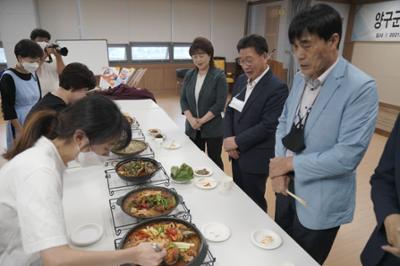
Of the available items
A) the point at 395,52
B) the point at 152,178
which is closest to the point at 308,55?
the point at 152,178

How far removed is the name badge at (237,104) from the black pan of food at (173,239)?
110 centimetres

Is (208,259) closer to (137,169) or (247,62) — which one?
(137,169)

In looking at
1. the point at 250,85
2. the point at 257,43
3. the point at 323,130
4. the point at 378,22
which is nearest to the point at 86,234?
the point at 323,130

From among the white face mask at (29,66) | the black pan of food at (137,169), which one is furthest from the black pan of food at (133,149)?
the white face mask at (29,66)

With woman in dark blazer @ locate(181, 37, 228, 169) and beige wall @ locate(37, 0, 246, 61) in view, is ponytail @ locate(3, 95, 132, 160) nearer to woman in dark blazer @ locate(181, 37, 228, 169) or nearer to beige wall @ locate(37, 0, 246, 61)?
woman in dark blazer @ locate(181, 37, 228, 169)

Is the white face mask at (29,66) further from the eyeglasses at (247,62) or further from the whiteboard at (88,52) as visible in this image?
the whiteboard at (88,52)

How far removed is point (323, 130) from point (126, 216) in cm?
102

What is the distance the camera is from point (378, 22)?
508 centimetres

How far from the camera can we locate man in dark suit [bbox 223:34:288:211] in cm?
188

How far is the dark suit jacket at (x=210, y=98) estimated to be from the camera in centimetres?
258

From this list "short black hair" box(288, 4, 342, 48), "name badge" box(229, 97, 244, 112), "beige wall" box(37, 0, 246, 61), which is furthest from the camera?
"beige wall" box(37, 0, 246, 61)

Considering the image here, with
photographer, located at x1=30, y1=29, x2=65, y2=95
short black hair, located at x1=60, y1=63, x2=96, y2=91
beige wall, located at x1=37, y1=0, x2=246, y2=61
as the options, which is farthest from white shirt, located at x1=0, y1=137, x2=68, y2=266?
beige wall, located at x1=37, y1=0, x2=246, y2=61

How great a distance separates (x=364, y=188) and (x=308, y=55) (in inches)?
103

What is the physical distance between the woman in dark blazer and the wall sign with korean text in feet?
13.2
